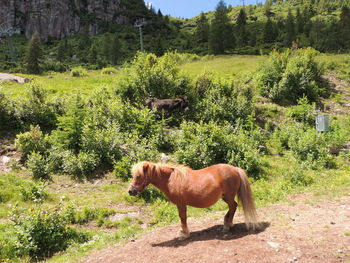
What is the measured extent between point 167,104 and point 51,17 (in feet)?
433

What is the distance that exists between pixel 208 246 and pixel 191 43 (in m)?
93.4

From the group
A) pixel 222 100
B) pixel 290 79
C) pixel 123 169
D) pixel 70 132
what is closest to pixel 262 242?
pixel 123 169

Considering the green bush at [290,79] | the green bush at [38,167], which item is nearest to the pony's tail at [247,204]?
the green bush at [38,167]

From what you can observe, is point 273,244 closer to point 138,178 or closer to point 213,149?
point 138,178

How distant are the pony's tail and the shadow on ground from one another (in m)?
0.19

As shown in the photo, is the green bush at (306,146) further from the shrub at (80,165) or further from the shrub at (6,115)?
the shrub at (6,115)

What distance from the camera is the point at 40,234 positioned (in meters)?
7.22

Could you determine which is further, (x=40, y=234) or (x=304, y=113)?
(x=304, y=113)

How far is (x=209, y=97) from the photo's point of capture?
1847 centimetres

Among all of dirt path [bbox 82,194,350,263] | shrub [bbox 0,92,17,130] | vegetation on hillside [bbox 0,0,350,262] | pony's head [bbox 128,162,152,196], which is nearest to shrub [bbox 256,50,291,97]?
vegetation on hillside [bbox 0,0,350,262]

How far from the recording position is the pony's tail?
581cm

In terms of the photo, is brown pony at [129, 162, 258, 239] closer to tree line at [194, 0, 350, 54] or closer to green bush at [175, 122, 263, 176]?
green bush at [175, 122, 263, 176]

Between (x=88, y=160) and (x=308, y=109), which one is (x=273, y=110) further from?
(x=88, y=160)

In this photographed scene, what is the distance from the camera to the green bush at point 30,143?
12781mm
